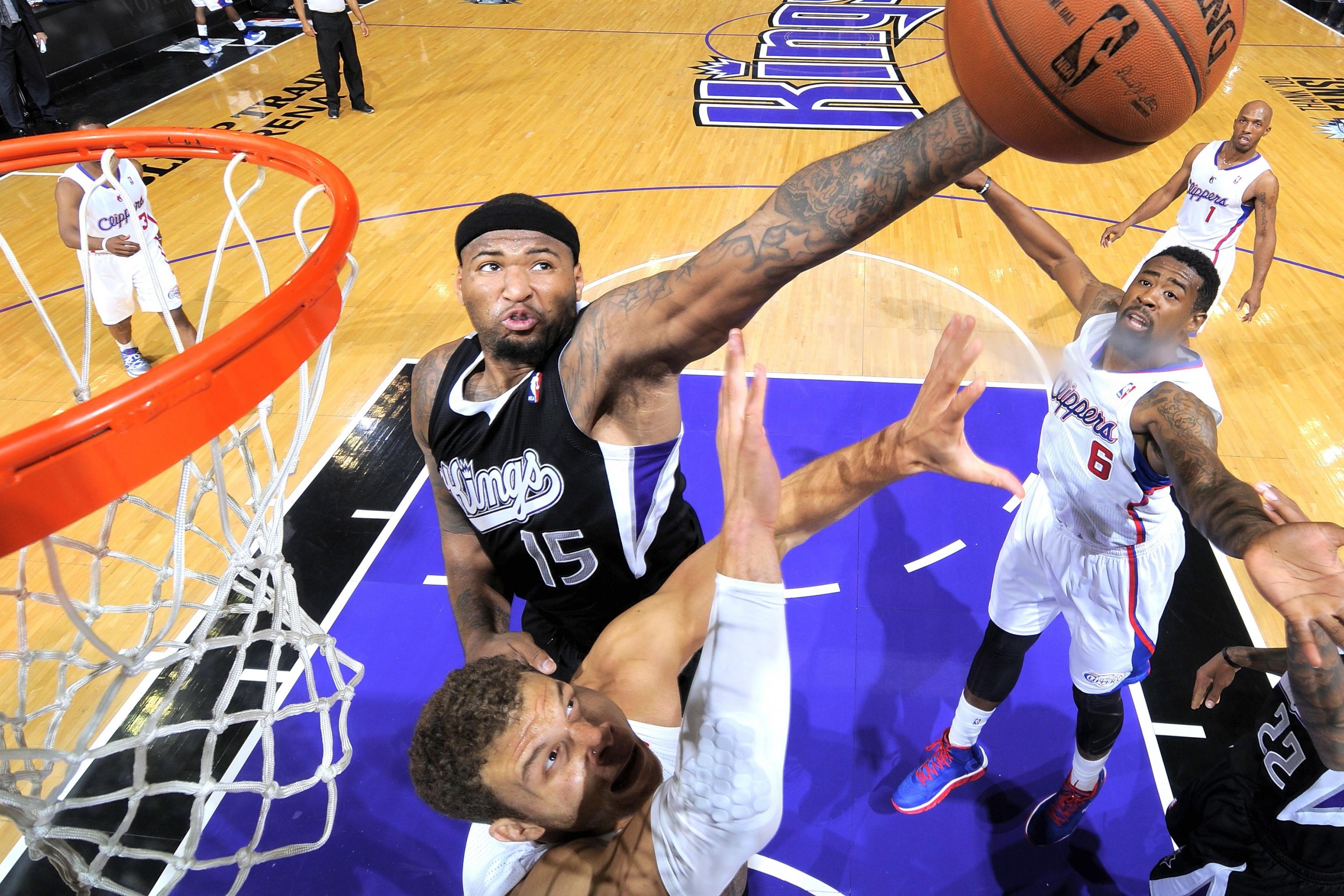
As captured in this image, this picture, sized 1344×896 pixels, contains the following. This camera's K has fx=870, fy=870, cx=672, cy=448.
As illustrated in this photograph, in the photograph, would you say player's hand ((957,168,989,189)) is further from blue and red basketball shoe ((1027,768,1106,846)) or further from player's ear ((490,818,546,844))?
player's ear ((490,818,546,844))

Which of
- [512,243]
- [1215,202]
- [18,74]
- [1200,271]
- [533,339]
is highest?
[512,243]

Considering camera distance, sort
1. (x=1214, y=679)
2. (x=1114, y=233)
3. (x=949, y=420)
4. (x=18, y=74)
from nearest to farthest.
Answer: (x=949, y=420), (x=1214, y=679), (x=1114, y=233), (x=18, y=74)

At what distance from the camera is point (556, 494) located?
2.39 meters

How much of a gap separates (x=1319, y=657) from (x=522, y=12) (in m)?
15.4

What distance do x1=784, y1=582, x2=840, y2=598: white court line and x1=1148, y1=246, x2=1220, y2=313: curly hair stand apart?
2039mm

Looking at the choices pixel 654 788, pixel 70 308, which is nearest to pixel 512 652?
pixel 654 788

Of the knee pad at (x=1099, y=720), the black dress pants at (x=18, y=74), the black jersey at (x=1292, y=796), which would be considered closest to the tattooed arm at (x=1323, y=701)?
the black jersey at (x=1292, y=796)

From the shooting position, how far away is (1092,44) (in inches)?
63.5

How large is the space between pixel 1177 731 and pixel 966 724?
108 centimetres

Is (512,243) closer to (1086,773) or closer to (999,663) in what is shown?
(999,663)

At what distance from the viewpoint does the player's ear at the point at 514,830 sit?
1.73 metres

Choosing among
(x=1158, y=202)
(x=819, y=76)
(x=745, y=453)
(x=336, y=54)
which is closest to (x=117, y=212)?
(x=745, y=453)

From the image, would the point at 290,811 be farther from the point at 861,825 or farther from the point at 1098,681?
the point at 1098,681

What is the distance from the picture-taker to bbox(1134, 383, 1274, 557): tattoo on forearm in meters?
1.95
